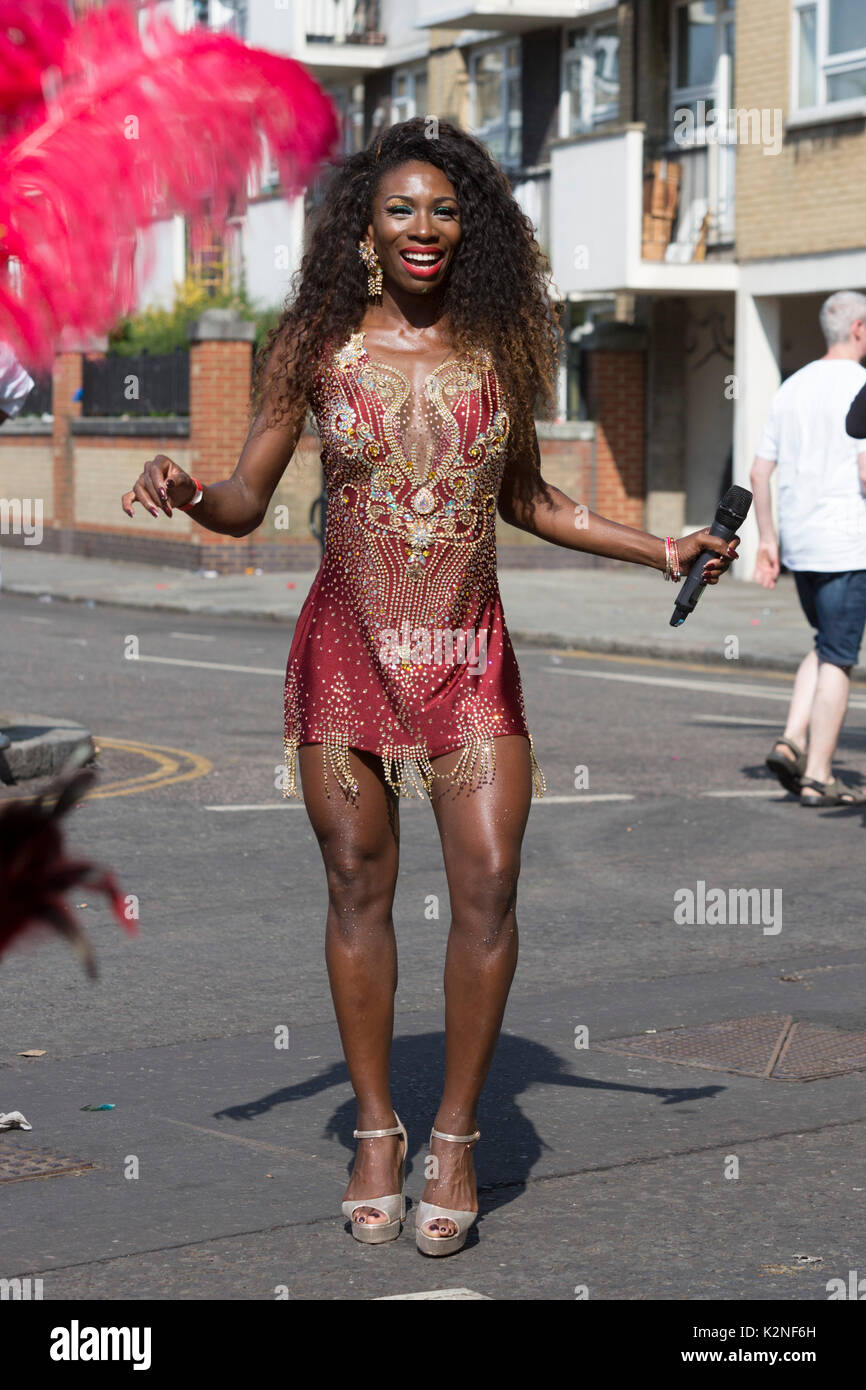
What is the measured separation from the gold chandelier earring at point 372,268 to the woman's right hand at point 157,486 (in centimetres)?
72

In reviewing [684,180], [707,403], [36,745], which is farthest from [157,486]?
[707,403]

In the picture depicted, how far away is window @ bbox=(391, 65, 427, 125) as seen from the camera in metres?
32.8

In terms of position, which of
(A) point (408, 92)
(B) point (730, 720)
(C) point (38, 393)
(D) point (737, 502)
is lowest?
(B) point (730, 720)

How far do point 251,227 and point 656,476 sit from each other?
26.6 metres

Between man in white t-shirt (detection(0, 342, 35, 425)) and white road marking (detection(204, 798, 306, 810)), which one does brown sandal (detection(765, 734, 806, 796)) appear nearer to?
white road marking (detection(204, 798, 306, 810))

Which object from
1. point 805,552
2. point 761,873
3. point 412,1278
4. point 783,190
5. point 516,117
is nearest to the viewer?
point 412,1278

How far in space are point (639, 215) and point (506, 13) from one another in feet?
15.8

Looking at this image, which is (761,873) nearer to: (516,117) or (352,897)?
(352,897)

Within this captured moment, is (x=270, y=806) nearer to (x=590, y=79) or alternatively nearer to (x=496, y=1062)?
(x=496, y=1062)

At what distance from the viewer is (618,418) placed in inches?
1081

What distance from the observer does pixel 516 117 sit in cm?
3052

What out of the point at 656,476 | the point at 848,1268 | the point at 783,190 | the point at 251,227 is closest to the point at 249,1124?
the point at 848,1268

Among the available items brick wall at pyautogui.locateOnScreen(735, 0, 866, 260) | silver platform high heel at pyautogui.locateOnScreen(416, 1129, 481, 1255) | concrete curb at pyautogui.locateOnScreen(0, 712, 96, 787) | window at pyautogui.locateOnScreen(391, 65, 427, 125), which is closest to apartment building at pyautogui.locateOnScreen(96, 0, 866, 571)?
brick wall at pyautogui.locateOnScreen(735, 0, 866, 260)

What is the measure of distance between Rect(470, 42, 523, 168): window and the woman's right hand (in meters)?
27.7
